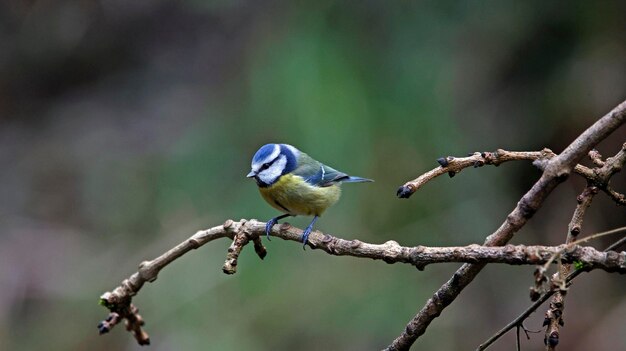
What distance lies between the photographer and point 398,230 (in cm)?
400

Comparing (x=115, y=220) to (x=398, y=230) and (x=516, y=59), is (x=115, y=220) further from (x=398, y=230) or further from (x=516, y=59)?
(x=516, y=59)

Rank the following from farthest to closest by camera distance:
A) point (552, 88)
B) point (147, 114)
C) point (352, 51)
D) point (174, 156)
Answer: point (147, 114) < point (174, 156) < point (352, 51) < point (552, 88)

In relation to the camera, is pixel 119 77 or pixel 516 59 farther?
pixel 119 77

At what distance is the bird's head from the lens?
270 cm

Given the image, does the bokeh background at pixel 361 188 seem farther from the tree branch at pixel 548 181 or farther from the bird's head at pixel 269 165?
the tree branch at pixel 548 181

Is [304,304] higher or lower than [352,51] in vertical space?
lower

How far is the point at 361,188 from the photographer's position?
4.10 m

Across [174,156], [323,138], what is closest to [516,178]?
[323,138]

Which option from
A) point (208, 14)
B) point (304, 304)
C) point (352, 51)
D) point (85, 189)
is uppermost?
point (208, 14)

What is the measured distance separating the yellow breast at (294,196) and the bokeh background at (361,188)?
1.19 meters

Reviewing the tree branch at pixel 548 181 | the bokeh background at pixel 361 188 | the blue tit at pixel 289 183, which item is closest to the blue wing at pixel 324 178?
the blue tit at pixel 289 183

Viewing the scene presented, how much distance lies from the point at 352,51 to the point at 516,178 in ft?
3.90

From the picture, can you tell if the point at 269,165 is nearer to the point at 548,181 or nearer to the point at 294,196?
the point at 294,196

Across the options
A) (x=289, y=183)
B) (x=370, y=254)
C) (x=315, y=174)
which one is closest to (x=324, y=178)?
(x=315, y=174)
